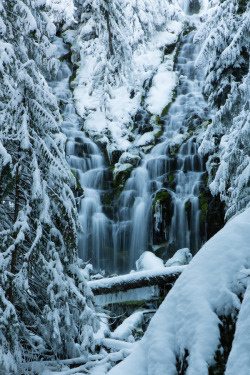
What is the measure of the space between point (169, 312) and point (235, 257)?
62cm

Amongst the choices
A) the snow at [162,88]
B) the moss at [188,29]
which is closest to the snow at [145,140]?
the snow at [162,88]

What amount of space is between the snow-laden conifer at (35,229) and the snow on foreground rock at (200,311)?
3.01 metres

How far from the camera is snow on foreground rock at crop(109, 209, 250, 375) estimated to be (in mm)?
2094

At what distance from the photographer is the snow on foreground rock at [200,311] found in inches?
82.4

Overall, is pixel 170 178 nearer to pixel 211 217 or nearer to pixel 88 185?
pixel 211 217

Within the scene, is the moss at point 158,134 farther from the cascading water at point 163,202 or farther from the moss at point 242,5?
the moss at point 242,5

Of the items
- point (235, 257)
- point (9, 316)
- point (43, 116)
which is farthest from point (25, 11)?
point (235, 257)

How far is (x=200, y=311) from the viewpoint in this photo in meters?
2.20

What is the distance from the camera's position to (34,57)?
284 inches

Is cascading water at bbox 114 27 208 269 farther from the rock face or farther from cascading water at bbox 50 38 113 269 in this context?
cascading water at bbox 50 38 113 269

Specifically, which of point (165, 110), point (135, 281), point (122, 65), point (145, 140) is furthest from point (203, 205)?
point (122, 65)

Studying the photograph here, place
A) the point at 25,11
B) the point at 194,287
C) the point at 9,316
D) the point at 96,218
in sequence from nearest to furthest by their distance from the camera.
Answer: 1. the point at 194,287
2. the point at 9,316
3. the point at 25,11
4. the point at 96,218

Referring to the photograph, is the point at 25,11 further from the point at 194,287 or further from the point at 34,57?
the point at 194,287

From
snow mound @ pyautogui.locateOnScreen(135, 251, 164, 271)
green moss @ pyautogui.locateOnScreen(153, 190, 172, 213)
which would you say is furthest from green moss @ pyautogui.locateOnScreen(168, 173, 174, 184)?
snow mound @ pyautogui.locateOnScreen(135, 251, 164, 271)
